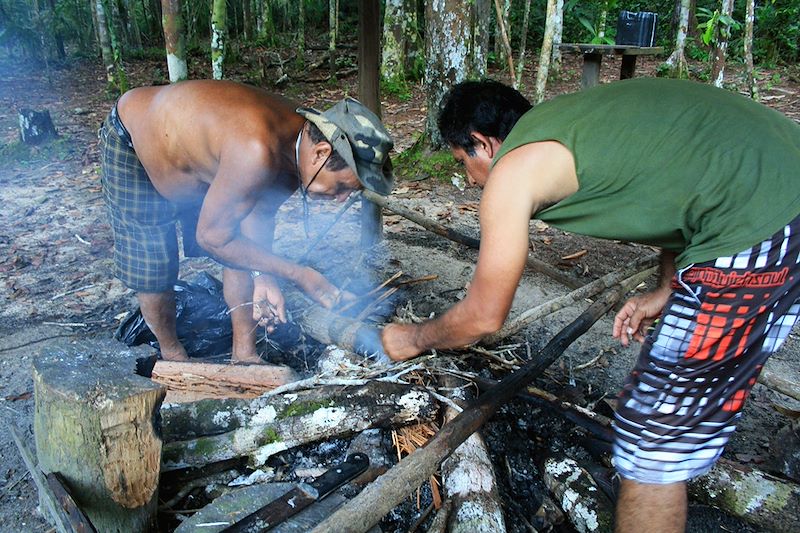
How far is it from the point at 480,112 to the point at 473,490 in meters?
1.51

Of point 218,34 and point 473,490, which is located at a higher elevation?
point 218,34

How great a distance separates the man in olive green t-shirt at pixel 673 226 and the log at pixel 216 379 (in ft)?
4.84

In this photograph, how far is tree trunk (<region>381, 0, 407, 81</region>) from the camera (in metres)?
12.1

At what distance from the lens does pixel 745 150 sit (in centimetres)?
185

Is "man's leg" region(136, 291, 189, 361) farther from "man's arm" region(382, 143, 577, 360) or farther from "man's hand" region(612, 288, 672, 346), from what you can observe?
"man's hand" region(612, 288, 672, 346)

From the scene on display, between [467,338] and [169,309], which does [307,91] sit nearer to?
A: [169,309]

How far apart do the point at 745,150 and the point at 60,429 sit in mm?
2511

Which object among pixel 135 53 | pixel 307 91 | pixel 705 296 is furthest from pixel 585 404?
pixel 135 53

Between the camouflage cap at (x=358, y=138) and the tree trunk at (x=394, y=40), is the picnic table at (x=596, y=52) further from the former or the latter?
the tree trunk at (x=394, y=40)

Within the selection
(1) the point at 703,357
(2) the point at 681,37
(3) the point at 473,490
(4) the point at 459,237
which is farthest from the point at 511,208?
(2) the point at 681,37

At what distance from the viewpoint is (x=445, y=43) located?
6.54m

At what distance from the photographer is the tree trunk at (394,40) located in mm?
12109

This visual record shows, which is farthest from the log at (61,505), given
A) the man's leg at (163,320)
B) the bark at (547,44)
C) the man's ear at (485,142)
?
the bark at (547,44)

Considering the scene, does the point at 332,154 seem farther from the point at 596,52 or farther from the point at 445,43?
the point at 596,52
